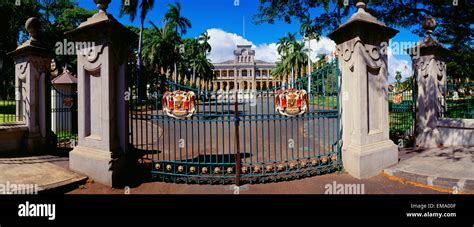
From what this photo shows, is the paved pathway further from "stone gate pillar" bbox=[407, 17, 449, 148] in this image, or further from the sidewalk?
"stone gate pillar" bbox=[407, 17, 449, 148]

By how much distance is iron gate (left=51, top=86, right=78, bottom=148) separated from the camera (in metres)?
9.07

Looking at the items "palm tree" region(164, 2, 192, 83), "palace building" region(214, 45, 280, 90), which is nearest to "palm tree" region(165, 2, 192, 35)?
"palm tree" region(164, 2, 192, 83)

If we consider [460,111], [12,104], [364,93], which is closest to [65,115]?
[12,104]

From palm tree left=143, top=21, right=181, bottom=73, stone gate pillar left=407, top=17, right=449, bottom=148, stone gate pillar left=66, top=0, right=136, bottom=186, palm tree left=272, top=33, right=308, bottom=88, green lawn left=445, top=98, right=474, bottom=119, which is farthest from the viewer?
palm tree left=272, top=33, right=308, bottom=88

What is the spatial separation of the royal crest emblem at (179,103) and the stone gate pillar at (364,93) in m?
3.43

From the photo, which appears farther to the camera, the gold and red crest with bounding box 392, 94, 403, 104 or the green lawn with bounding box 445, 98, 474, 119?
the green lawn with bounding box 445, 98, 474, 119

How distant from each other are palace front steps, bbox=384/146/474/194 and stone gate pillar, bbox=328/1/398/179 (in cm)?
42

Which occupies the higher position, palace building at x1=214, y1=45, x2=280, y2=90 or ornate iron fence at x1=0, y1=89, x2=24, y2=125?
palace building at x1=214, y1=45, x2=280, y2=90

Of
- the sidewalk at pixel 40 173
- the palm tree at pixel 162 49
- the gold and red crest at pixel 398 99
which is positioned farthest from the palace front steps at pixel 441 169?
the palm tree at pixel 162 49

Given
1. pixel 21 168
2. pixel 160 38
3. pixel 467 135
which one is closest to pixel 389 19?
pixel 467 135

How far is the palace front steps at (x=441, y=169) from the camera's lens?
4758 millimetres

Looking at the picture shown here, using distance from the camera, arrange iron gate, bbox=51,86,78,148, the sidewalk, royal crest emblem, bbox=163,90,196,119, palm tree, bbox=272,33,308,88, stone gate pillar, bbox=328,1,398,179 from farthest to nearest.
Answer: palm tree, bbox=272,33,308,88, iron gate, bbox=51,86,78,148, stone gate pillar, bbox=328,1,398,179, royal crest emblem, bbox=163,90,196,119, the sidewalk

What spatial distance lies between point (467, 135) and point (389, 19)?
24.6 ft
